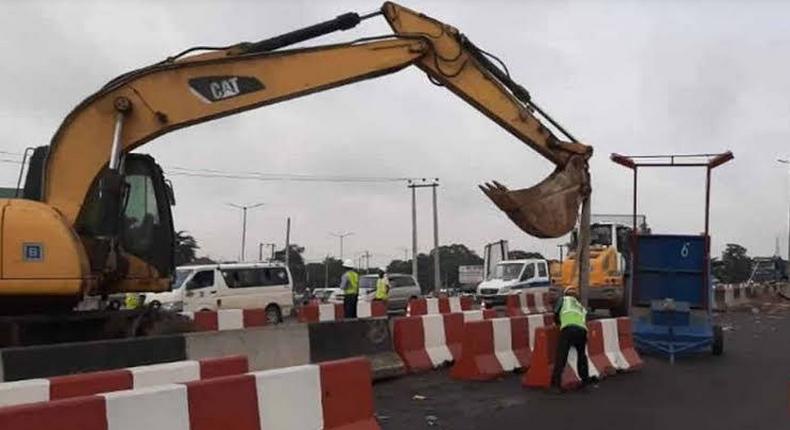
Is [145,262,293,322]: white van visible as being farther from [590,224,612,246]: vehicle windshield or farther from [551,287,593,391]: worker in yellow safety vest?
[551,287,593,391]: worker in yellow safety vest

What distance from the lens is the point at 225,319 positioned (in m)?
17.1

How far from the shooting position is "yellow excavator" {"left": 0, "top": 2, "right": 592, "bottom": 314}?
1037 cm

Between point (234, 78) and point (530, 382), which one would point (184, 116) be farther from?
point (530, 382)

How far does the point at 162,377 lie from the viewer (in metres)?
7.07

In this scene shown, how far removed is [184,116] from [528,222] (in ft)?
15.9

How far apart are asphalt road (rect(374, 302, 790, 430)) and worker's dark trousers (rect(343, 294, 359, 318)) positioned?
27.5ft

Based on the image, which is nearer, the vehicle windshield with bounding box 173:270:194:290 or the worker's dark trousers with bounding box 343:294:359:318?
the worker's dark trousers with bounding box 343:294:359:318

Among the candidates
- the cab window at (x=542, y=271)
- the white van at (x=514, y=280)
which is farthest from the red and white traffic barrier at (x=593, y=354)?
the cab window at (x=542, y=271)

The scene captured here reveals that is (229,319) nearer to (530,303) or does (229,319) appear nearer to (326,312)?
(326,312)

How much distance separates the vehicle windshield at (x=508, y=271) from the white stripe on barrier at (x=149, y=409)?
29.7 meters

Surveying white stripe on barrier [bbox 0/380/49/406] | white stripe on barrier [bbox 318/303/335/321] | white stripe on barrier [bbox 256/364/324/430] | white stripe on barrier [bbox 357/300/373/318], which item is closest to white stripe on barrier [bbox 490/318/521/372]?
white stripe on barrier [bbox 256/364/324/430]

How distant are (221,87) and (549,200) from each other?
478 centimetres

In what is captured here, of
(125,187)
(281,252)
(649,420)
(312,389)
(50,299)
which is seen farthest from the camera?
(281,252)

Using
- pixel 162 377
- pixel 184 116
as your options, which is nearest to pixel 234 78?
pixel 184 116
